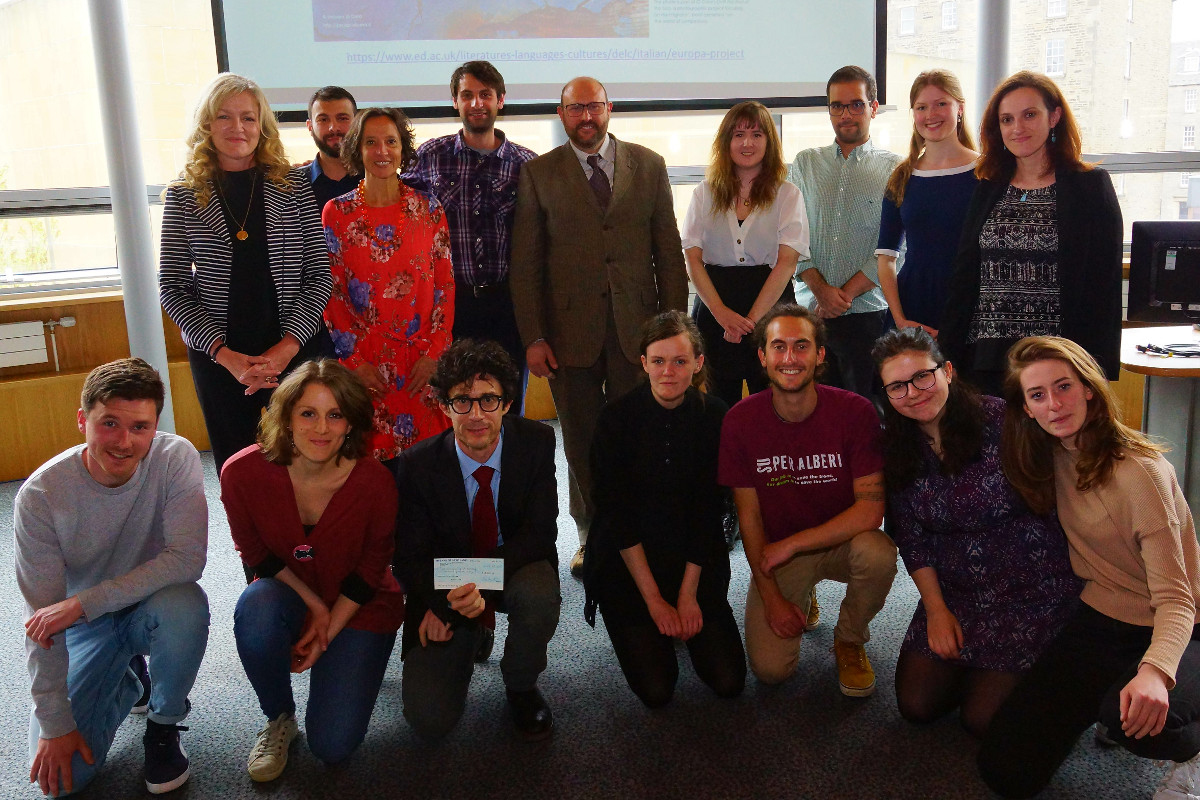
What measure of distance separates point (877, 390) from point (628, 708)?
1509mm

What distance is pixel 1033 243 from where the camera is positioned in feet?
8.43


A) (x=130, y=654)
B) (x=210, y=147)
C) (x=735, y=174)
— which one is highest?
(x=210, y=147)

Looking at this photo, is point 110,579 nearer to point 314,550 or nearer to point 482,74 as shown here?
point 314,550

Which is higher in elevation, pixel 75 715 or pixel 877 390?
pixel 877 390

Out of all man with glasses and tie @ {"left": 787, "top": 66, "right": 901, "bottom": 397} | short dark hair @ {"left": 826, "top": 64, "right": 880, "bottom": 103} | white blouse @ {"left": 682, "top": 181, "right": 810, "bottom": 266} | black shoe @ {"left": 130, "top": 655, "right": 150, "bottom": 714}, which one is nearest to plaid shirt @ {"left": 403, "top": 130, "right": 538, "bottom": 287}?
white blouse @ {"left": 682, "top": 181, "right": 810, "bottom": 266}

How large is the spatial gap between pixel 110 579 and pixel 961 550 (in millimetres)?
1923

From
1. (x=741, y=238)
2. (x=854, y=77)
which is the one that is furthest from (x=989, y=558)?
(x=854, y=77)

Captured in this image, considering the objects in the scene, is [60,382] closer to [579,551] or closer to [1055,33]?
[579,551]

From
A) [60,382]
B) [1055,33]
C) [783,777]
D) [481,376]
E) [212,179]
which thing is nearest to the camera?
[783,777]

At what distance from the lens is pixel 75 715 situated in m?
2.08

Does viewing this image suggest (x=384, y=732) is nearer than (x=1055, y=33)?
Yes

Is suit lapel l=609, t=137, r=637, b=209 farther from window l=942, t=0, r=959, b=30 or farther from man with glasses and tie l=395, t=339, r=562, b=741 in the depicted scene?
window l=942, t=0, r=959, b=30

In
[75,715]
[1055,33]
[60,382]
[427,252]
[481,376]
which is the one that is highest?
[1055,33]

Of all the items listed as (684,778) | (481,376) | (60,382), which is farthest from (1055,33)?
(60,382)
